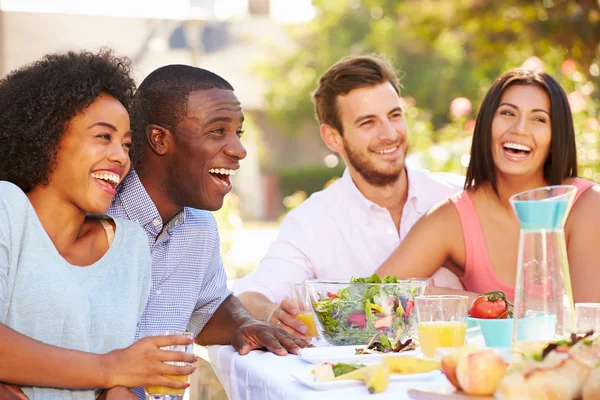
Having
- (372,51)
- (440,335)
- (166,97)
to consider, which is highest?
(372,51)

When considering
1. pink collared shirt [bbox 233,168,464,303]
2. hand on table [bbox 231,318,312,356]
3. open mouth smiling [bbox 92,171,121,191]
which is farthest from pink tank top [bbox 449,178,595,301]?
open mouth smiling [bbox 92,171,121,191]

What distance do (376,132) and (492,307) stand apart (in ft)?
6.10

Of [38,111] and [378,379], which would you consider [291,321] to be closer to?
[378,379]

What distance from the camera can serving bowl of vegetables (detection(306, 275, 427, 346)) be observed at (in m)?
2.77

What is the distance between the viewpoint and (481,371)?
6.15ft

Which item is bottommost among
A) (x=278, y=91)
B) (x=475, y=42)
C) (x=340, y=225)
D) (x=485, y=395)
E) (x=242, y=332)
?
(x=485, y=395)

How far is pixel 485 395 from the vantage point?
1.90 metres

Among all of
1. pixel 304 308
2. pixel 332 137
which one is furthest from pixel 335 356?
pixel 332 137

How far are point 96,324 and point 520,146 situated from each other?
6.68 feet

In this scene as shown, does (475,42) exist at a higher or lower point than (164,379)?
higher

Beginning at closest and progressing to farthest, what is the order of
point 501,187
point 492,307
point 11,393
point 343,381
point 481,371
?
point 481,371, point 343,381, point 11,393, point 492,307, point 501,187

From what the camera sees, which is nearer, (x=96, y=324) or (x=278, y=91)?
(x=96, y=324)

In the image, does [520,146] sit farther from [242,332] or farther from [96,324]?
[96,324]

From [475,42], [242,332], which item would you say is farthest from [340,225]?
[475,42]
